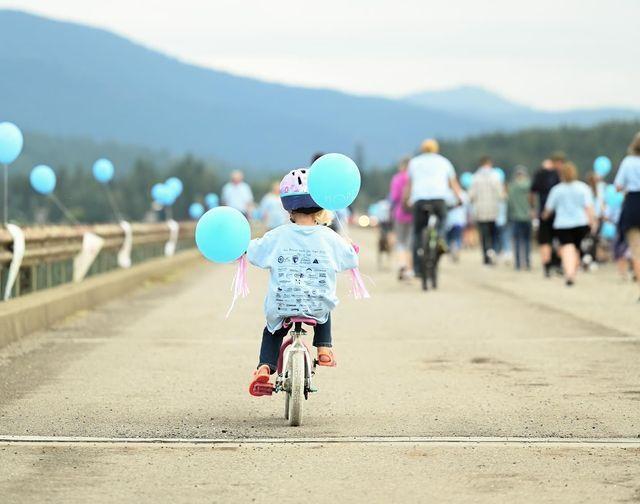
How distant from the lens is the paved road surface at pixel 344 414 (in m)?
6.32

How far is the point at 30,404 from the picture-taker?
8.97m

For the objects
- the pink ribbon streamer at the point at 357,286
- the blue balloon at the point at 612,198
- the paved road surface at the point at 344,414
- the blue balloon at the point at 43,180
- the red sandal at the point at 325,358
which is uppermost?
the blue balloon at the point at 43,180

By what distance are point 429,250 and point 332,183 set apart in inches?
481

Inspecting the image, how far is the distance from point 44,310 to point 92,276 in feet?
19.9

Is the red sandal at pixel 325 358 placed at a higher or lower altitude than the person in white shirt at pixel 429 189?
lower

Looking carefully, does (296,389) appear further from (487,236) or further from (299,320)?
(487,236)

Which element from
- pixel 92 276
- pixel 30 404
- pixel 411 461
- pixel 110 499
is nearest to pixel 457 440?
pixel 411 461

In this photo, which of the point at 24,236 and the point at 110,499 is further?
the point at 24,236

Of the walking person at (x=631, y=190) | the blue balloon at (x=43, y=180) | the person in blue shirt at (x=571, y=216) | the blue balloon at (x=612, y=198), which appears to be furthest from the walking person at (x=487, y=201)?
the blue balloon at (x=43, y=180)

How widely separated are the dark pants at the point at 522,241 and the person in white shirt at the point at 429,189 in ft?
22.1

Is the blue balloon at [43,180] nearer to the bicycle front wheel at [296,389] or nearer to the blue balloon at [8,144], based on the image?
the blue balloon at [8,144]

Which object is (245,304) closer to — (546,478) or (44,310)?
(44,310)

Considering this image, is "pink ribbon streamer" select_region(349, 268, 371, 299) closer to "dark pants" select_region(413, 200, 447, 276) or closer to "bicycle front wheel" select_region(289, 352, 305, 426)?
"bicycle front wheel" select_region(289, 352, 305, 426)

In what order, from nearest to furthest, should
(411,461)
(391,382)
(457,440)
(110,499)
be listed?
(110,499)
(411,461)
(457,440)
(391,382)
